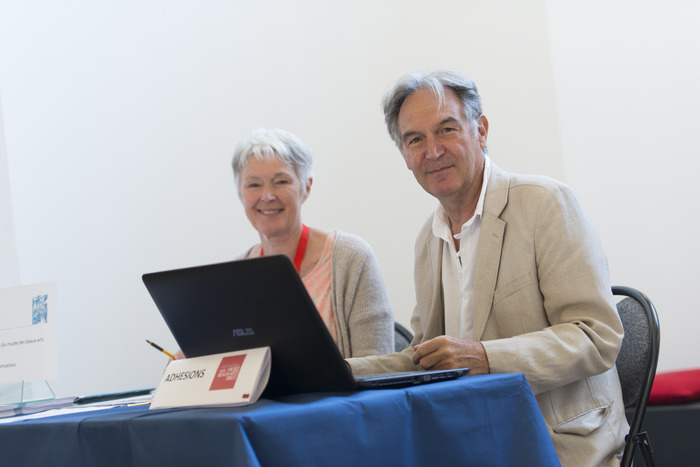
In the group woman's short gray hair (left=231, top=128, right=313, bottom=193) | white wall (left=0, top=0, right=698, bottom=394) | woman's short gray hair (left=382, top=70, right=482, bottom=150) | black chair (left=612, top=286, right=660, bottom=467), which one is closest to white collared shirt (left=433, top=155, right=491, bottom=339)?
woman's short gray hair (left=382, top=70, right=482, bottom=150)

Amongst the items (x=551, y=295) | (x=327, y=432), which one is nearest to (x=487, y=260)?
(x=551, y=295)

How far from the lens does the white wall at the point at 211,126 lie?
114 inches

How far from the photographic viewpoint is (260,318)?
0.98 meters

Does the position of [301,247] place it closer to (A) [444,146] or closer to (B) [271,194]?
(B) [271,194]

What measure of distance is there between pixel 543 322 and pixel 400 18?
90.3 inches

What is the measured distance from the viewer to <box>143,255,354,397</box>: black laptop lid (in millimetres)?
931

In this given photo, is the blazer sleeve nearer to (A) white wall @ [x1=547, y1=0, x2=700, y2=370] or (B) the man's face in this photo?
(B) the man's face

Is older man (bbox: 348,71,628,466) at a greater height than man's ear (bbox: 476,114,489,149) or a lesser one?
lesser

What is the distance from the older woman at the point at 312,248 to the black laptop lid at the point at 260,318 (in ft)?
3.32

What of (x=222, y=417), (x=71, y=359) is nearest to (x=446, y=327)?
(x=222, y=417)

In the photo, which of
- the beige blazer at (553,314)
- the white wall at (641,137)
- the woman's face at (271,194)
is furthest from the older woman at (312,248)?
the white wall at (641,137)

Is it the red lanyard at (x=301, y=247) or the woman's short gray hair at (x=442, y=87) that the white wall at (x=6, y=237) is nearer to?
the red lanyard at (x=301, y=247)

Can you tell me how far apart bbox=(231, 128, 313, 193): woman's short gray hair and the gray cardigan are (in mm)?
316

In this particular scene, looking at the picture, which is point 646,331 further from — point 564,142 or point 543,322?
point 564,142
